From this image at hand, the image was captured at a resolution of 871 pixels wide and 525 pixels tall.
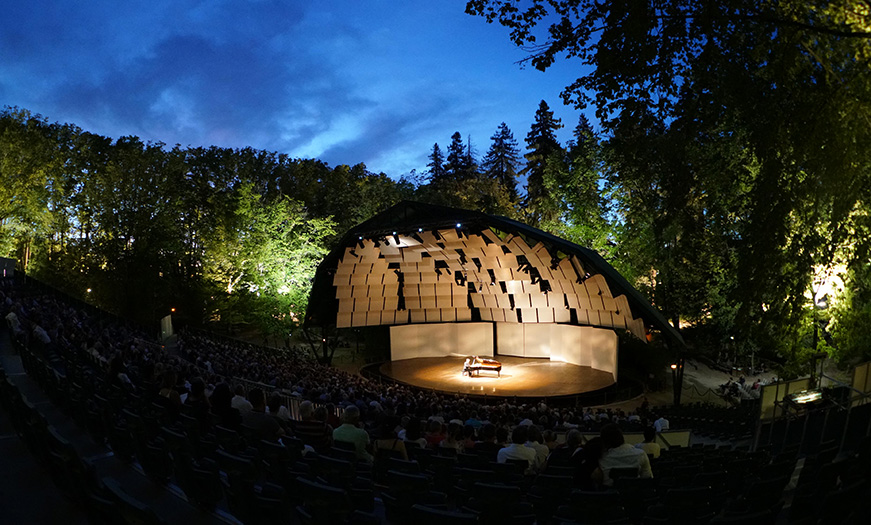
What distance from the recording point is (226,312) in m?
32.6

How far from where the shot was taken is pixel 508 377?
25641mm

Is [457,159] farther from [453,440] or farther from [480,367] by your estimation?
[453,440]

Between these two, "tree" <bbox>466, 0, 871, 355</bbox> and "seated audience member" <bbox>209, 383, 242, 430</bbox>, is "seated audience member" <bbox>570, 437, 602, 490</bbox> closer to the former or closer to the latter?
"seated audience member" <bbox>209, 383, 242, 430</bbox>

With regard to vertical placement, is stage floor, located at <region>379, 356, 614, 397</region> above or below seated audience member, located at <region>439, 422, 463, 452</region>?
below

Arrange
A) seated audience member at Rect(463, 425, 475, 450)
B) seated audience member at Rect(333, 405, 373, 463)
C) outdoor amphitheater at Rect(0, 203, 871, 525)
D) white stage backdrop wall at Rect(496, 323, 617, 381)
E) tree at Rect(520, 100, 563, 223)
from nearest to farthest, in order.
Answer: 1. outdoor amphitheater at Rect(0, 203, 871, 525)
2. seated audience member at Rect(333, 405, 373, 463)
3. seated audience member at Rect(463, 425, 475, 450)
4. white stage backdrop wall at Rect(496, 323, 617, 381)
5. tree at Rect(520, 100, 563, 223)

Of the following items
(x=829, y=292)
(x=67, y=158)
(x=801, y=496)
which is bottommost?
(x=801, y=496)

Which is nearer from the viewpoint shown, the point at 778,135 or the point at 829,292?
the point at 778,135

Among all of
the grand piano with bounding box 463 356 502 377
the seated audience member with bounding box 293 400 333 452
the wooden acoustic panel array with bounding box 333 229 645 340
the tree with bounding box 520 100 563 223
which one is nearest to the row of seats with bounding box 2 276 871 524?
the seated audience member with bounding box 293 400 333 452

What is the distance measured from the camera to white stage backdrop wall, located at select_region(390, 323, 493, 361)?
30.8 meters

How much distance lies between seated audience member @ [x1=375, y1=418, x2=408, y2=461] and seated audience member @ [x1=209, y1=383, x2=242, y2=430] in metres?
1.52

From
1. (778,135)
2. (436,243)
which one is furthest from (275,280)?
(778,135)

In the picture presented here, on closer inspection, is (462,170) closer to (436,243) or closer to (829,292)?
(436,243)

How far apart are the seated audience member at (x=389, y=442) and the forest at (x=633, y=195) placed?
20.2ft

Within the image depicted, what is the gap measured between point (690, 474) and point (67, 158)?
43344 mm
